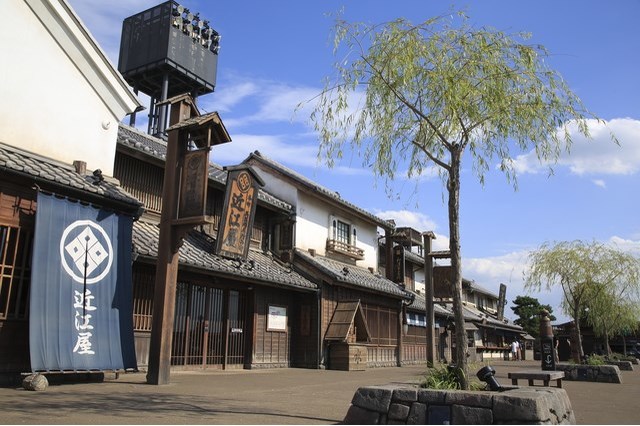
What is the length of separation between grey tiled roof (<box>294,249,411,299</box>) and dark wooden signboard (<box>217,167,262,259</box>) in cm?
392

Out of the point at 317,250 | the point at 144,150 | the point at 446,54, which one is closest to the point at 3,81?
the point at 144,150

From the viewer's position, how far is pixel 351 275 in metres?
20.7

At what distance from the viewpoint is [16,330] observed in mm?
8922

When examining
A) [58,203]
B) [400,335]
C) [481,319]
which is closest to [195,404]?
[58,203]

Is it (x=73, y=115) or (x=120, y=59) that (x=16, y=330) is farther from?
(x=120, y=59)

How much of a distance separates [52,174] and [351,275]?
1338 cm

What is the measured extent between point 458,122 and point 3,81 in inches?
334

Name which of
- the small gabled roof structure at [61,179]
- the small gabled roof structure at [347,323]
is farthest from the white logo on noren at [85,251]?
the small gabled roof structure at [347,323]

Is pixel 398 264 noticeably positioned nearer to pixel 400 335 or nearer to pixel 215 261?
pixel 400 335

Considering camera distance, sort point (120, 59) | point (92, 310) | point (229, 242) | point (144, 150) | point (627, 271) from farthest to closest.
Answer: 1. point (120, 59)
2. point (627, 271)
3. point (229, 242)
4. point (144, 150)
5. point (92, 310)

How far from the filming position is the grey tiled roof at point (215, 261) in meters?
12.4

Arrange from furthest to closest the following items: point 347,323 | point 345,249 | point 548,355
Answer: point 345,249
point 347,323
point 548,355

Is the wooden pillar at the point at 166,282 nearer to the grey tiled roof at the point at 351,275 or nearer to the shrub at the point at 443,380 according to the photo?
the shrub at the point at 443,380

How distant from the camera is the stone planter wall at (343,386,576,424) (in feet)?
17.4
